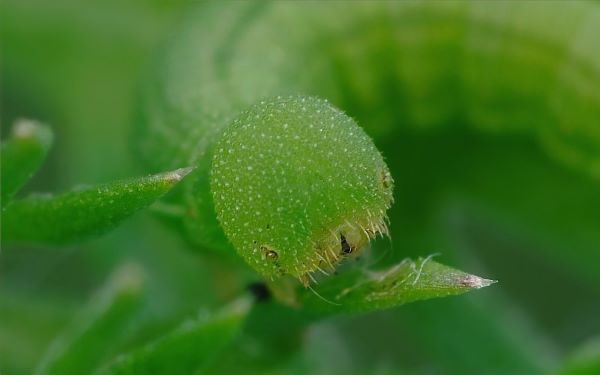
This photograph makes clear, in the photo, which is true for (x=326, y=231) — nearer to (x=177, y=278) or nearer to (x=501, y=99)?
(x=501, y=99)

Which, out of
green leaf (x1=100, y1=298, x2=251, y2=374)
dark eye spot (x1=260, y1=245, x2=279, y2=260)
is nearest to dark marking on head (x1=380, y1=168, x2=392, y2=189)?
dark eye spot (x1=260, y1=245, x2=279, y2=260)

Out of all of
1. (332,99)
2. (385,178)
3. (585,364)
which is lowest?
(585,364)

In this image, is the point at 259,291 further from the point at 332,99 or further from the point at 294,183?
the point at 332,99

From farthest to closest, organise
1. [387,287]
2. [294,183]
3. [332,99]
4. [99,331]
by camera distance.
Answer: [332,99] → [99,331] → [387,287] → [294,183]

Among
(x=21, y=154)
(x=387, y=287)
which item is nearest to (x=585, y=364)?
(x=387, y=287)

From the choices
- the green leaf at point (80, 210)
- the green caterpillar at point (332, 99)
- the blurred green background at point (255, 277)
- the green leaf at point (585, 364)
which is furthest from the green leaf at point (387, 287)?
the green leaf at point (585, 364)

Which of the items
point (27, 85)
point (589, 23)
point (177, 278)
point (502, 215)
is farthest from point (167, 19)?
point (589, 23)

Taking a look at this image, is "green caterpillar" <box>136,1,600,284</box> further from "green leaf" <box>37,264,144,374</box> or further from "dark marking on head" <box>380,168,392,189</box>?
"green leaf" <box>37,264,144,374</box>
